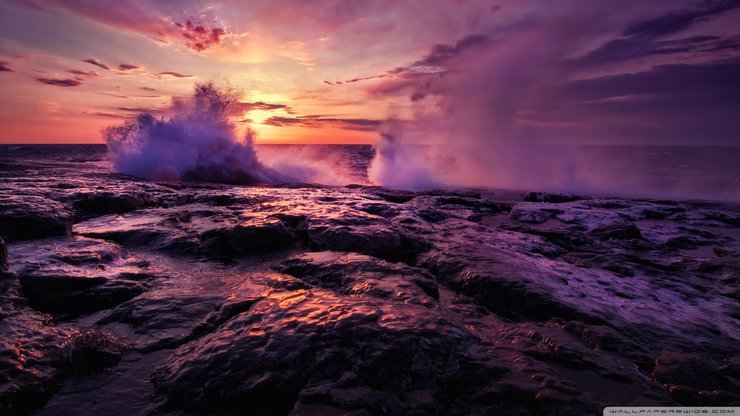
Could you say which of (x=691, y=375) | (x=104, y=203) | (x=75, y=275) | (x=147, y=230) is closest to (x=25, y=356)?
(x=75, y=275)

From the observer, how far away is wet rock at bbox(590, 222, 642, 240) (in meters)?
7.80

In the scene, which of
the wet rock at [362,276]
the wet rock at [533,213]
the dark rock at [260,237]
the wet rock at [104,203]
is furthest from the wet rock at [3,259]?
the wet rock at [533,213]

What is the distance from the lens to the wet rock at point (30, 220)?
4.97 meters

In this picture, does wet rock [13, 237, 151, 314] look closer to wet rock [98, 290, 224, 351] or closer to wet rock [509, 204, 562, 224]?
wet rock [98, 290, 224, 351]

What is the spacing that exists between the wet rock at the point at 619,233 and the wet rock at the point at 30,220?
35.7ft

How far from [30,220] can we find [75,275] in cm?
257

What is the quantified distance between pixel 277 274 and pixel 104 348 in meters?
1.90

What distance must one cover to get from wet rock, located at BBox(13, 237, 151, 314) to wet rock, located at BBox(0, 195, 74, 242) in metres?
0.49

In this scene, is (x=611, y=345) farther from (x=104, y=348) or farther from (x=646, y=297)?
(x=104, y=348)

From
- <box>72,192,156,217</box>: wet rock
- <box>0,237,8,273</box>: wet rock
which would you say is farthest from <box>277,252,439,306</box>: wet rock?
<box>72,192,156,217</box>: wet rock

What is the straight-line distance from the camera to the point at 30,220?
5.15 metres

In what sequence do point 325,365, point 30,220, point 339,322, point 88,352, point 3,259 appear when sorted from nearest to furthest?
point 325,365 → point 88,352 → point 339,322 → point 3,259 → point 30,220

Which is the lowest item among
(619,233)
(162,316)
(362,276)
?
(619,233)

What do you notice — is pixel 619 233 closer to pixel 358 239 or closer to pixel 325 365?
pixel 358 239
